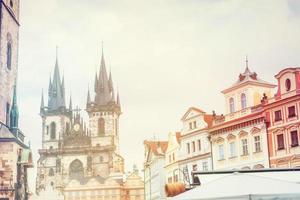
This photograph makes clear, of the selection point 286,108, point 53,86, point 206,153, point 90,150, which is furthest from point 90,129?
point 286,108

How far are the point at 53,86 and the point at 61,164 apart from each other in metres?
15.3

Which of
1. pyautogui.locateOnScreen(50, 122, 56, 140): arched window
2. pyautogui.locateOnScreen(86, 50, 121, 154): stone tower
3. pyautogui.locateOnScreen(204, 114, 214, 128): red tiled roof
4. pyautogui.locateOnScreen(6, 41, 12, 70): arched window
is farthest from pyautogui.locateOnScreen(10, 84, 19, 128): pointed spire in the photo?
pyautogui.locateOnScreen(50, 122, 56, 140): arched window

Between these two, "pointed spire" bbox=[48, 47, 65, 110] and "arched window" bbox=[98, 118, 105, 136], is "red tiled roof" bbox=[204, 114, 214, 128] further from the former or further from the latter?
"pointed spire" bbox=[48, 47, 65, 110]

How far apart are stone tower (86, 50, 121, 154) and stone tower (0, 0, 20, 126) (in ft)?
172

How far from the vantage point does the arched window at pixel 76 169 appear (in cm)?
8019

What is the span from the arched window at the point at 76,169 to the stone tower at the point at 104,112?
12.4 feet

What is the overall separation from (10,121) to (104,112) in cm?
5655

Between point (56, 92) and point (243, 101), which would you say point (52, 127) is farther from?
point (243, 101)

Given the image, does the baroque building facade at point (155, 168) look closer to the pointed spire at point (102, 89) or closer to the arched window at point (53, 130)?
the arched window at point (53, 130)

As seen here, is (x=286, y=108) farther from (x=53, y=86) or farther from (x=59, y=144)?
(x=53, y=86)

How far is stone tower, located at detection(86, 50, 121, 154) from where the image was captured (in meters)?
83.2

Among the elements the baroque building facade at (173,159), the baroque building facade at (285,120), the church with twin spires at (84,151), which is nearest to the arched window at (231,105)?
the baroque building facade at (285,120)

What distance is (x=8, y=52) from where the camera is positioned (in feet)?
97.6

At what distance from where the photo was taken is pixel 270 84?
94.6 feet
